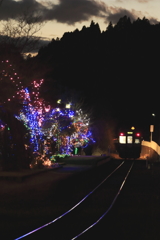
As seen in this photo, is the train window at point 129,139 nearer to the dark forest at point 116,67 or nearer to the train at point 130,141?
the train at point 130,141

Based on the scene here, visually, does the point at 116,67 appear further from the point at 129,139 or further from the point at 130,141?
the point at 130,141

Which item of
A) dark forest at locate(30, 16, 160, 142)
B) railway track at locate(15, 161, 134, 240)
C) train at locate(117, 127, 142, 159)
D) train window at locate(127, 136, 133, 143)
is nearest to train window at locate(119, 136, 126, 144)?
train at locate(117, 127, 142, 159)

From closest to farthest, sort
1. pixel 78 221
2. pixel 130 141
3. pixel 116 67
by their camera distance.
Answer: pixel 78 221 < pixel 130 141 < pixel 116 67

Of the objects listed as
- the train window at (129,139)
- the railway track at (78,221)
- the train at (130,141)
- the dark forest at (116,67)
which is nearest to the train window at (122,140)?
the train at (130,141)

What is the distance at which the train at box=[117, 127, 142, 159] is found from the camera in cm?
5012

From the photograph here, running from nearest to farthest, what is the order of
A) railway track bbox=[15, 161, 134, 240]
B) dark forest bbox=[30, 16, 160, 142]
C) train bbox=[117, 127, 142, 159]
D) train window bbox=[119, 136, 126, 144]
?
1. railway track bbox=[15, 161, 134, 240]
2. train bbox=[117, 127, 142, 159]
3. train window bbox=[119, 136, 126, 144]
4. dark forest bbox=[30, 16, 160, 142]

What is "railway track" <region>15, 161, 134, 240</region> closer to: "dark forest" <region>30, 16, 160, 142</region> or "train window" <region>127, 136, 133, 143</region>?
"train window" <region>127, 136, 133, 143</region>

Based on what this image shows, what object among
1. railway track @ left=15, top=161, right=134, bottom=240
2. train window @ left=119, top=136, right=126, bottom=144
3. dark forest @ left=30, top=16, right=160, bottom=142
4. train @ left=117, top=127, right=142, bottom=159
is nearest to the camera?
railway track @ left=15, top=161, right=134, bottom=240

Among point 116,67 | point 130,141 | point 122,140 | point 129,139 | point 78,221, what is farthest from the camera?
point 116,67

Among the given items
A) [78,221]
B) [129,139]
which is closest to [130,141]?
[129,139]

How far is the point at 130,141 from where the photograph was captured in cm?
5012

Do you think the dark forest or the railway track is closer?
the railway track

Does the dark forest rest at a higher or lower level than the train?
higher

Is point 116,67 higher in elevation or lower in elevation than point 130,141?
higher
